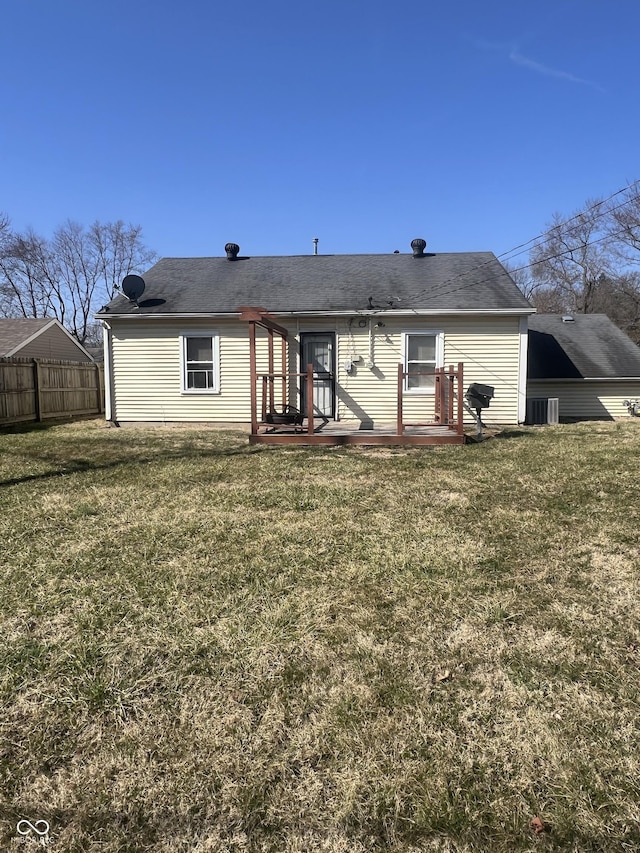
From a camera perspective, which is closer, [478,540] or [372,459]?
[478,540]

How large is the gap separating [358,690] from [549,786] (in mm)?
756

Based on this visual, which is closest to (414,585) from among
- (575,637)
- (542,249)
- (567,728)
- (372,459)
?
(575,637)

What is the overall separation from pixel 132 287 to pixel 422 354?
6.86m

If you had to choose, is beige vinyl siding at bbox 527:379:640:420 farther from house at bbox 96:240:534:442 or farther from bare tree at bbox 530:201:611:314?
bare tree at bbox 530:201:611:314

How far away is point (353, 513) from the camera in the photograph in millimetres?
4430

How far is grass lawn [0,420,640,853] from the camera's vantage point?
1.54m

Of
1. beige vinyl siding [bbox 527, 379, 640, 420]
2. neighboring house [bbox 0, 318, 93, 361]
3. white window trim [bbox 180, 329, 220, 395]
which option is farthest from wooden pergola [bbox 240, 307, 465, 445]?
neighboring house [bbox 0, 318, 93, 361]

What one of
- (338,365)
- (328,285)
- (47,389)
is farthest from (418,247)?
(47,389)

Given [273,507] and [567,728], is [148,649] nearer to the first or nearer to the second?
[567,728]

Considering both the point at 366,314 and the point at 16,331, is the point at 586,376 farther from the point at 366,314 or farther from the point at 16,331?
the point at 16,331

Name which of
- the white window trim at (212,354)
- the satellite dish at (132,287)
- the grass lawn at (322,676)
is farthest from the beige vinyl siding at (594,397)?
the satellite dish at (132,287)

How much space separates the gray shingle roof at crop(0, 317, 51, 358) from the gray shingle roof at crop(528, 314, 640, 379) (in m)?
18.0

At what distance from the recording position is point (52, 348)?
2106cm

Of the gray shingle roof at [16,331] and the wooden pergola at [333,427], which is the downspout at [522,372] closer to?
the wooden pergola at [333,427]
